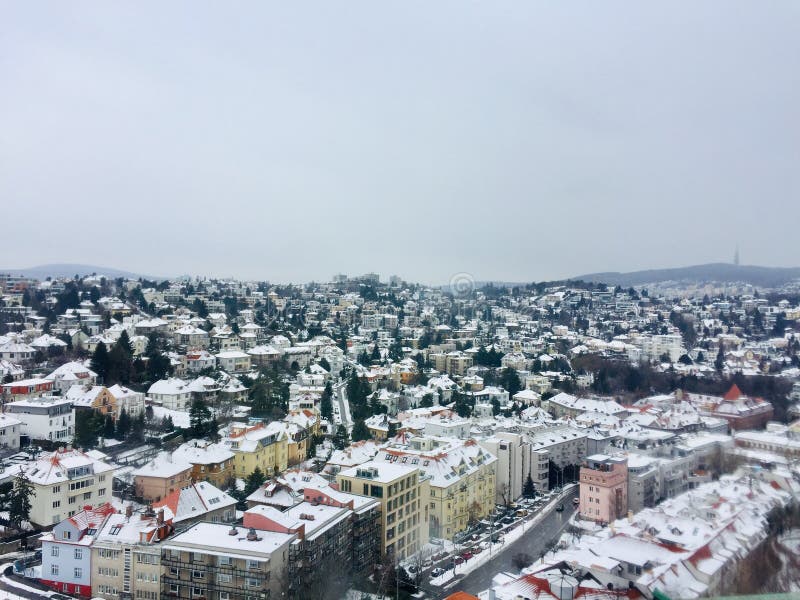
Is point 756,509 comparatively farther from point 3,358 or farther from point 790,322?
point 3,358

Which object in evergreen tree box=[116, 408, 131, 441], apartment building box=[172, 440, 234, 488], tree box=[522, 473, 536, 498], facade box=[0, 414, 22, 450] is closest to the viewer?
apartment building box=[172, 440, 234, 488]

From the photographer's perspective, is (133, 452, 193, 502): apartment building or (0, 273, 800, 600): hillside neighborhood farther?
(133, 452, 193, 502): apartment building

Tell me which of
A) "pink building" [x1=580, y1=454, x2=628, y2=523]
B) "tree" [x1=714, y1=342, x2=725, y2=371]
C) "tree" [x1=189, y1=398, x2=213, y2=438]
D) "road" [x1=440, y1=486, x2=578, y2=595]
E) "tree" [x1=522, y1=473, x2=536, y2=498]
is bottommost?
"tree" [x1=522, y1=473, x2=536, y2=498]

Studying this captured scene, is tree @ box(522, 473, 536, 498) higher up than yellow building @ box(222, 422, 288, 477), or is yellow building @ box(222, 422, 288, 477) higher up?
yellow building @ box(222, 422, 288, 477)

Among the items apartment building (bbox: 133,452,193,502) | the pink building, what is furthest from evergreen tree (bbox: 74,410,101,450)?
the pink building

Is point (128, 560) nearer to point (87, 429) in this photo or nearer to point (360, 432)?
point (87, 429)

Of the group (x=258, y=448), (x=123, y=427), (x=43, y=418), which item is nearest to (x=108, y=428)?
(x=123, y=427)

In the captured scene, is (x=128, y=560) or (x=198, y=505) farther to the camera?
(x=198, y=505)

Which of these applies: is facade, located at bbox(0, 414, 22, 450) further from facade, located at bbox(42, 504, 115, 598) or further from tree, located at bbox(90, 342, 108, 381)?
facade, located at bbox(42, 504, 115, 598)
